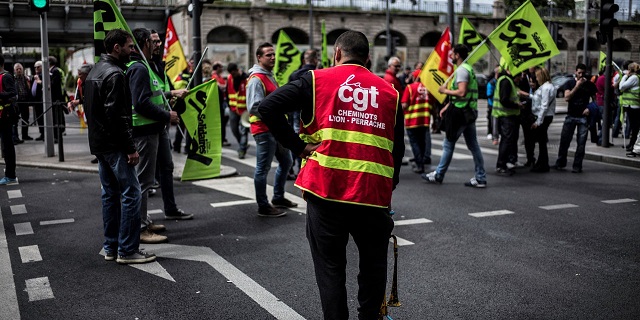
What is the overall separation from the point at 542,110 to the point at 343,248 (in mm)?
8241

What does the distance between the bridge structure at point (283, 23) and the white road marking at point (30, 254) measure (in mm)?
29740

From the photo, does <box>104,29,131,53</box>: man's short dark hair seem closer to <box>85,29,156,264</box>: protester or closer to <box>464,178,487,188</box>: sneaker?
<box>85,29,156,264</box>: protester

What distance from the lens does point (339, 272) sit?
3412mm

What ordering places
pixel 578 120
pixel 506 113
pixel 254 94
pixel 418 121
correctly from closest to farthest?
pixel 254 94 < pixel 506 113 < pixel 418 121 < pixel 578 120

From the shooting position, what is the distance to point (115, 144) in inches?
207

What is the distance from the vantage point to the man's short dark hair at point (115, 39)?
5277 mm

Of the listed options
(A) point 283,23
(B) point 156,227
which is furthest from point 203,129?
(A) point 283,23

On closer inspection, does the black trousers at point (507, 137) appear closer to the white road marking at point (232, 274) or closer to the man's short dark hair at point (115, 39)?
the white road marking at point (232, 274)

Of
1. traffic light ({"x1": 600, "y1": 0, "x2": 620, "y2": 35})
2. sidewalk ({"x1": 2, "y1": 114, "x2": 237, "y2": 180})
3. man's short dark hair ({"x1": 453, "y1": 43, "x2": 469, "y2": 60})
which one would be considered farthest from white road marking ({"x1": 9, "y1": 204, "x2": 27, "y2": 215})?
traffic light ({"x1": 600, "y1": 0, "x2": 620, "y2": 35})

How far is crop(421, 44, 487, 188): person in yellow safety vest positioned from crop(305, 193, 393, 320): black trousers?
5.99 m

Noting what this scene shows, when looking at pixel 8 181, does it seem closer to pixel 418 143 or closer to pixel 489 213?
pixel 418 143

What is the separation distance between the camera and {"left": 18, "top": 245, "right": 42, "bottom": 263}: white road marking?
5.60 m

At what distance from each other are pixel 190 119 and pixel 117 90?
2.26 meters

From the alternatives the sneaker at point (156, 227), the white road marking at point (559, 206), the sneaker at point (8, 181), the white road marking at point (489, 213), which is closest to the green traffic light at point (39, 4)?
the sneaker at point (8, 181)
